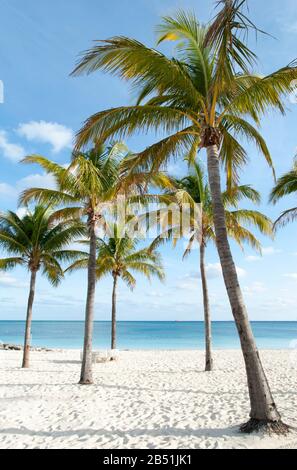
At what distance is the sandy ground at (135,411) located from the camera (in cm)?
517

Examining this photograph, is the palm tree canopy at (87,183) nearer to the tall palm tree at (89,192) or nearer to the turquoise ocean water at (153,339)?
the tall palm tree at (89,192)

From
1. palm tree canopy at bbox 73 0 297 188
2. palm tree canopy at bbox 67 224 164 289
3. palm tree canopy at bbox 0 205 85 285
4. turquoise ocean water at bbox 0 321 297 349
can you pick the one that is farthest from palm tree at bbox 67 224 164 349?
turquoise ocean water at bbox 0 321 297 349

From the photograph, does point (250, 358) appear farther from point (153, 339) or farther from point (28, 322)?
point (153, 339)

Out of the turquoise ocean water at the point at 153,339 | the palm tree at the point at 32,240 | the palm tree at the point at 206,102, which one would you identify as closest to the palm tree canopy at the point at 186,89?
the palm tree at the point at 206,102

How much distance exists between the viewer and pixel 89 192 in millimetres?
10430

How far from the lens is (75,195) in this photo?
432 inches

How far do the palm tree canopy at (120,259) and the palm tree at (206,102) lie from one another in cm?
1144

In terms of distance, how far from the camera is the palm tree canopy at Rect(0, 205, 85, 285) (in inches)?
586

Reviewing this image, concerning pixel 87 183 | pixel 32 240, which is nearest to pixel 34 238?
pixel 32 240

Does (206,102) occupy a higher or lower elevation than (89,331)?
higher

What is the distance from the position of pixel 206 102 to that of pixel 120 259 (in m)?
13.5

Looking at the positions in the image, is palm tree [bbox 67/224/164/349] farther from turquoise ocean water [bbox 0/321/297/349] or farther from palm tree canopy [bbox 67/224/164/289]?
turquoise ocean water [bbox 0/321/297/349]

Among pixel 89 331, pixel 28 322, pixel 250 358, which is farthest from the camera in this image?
pixel 28 322

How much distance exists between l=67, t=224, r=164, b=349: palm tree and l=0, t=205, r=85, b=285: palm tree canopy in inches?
117
